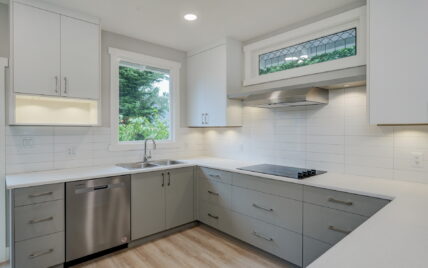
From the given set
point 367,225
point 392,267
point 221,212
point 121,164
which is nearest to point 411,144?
point 367,225

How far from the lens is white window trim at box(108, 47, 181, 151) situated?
320 cm

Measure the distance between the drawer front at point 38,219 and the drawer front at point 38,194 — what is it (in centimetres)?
4

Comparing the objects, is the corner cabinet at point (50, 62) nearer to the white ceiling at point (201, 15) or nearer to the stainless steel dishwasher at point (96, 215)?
the white ceiling at point (201, 15)

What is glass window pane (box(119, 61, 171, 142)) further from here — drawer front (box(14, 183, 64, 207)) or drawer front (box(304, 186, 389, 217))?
drawer front (box(304, 186, 389, 217))

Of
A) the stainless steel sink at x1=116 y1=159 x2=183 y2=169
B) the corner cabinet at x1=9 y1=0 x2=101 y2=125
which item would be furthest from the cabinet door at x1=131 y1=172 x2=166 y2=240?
the corner cabinet at x1=9 y1=0 x2=101 y2=125

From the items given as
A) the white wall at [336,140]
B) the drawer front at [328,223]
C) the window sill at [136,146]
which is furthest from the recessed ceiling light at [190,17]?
the drawer front at [328,223]

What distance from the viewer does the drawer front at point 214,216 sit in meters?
2.96

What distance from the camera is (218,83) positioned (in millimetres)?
3420

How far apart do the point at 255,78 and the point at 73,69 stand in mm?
2160

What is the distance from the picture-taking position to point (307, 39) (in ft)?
9.34

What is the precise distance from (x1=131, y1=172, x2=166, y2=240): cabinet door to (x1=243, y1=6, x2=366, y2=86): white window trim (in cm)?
179

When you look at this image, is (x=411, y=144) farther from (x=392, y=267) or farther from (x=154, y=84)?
(x=154, y=84)

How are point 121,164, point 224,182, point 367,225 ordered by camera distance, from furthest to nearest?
point 121,164 → point 224,182 → point 367,225

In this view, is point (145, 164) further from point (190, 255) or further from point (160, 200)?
point (190, 255)
